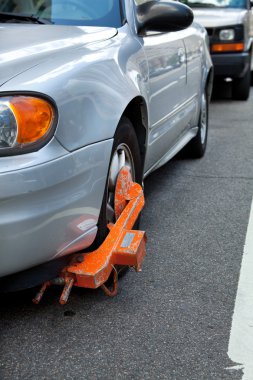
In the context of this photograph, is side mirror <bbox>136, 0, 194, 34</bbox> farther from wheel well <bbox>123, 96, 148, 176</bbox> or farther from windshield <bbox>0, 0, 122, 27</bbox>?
wheel well <bbox>123, 96, 148, 176</bbox>

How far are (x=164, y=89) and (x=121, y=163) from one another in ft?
3.01

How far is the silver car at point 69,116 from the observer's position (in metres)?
2.29

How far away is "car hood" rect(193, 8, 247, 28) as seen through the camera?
8477mm

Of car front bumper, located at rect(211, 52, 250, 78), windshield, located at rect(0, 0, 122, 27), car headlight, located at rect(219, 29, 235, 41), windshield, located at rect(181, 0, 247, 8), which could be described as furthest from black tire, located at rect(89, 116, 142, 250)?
windshield, located at rect(181, 0, 247, 8)

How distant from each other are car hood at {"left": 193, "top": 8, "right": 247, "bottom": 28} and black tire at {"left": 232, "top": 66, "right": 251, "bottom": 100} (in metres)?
0.74

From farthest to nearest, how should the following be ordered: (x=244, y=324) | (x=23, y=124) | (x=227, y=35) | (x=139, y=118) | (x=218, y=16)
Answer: (x=218, y=16) → (x=227, y=35) → (x=139, y=118) → (x=244, y=324) → (x=23, y=124)

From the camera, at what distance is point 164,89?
3811mm

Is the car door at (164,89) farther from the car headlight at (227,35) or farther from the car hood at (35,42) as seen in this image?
the car headlight at (227,35)

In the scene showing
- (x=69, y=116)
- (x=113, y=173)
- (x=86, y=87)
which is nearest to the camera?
(x=69, y=116)

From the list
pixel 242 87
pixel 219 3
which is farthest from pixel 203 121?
pixel 219 3

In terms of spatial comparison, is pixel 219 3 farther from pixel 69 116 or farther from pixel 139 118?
pixel 69 116

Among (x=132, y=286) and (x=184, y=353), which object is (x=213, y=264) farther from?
(x=184, y=353)

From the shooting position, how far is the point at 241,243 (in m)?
3.60

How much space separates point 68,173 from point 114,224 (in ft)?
2.06
